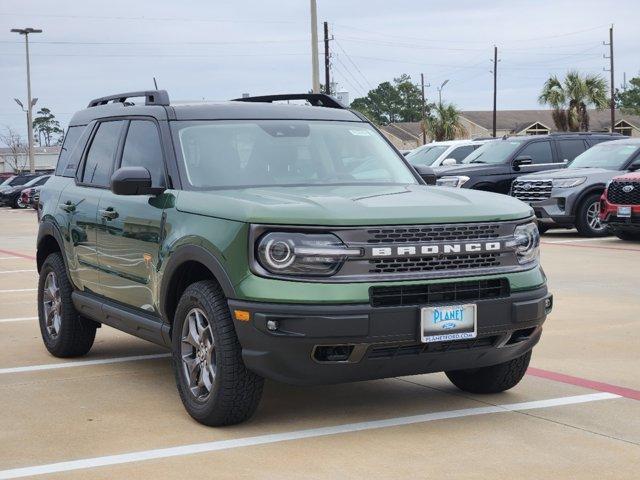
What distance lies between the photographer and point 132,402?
22.2ft

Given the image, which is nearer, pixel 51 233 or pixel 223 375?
pixel 223 375

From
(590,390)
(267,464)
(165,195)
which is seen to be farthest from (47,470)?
(590,390)

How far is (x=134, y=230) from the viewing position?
6.91 meters

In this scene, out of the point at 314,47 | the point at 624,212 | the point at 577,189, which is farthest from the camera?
the point at 314,47

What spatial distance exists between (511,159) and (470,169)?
3.60ft

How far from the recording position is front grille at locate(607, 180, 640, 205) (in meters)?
17.2

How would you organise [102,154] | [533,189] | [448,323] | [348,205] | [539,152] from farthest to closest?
[539,152], [533,189], [102,154], [348,205], [448,323]

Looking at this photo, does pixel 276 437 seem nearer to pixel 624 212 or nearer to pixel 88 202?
pixel 88 202

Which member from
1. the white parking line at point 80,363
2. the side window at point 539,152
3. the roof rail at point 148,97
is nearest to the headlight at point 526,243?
the roof rail at point 148,97

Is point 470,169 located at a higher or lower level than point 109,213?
higher

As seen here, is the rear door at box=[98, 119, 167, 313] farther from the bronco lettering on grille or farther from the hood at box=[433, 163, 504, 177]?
the hood at box=[433, 163, 504, 177]

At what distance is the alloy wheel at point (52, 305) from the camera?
8.38m

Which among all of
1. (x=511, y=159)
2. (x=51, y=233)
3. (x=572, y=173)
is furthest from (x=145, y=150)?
(x=511, y=159)

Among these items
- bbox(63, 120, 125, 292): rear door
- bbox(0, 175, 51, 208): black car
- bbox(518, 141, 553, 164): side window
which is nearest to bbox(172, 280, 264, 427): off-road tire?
bbox(63, 120, 125, 292): rear door
